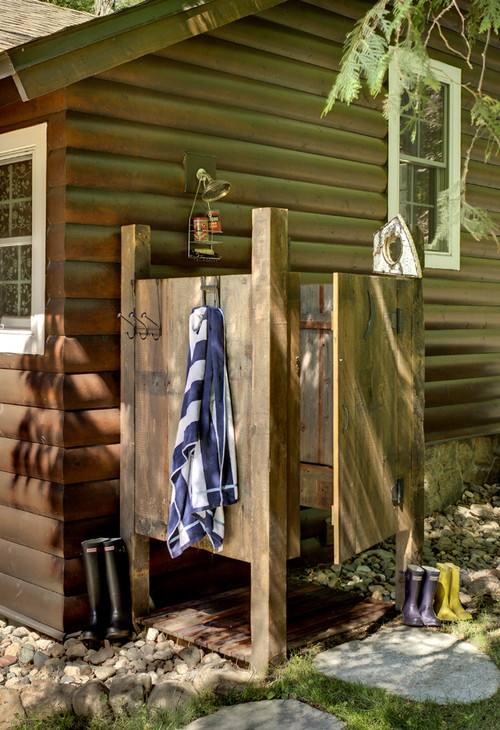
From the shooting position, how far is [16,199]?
537cm

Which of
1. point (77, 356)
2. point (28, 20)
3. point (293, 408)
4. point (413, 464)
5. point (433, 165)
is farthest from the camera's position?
point (433, 165)

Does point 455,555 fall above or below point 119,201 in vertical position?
below

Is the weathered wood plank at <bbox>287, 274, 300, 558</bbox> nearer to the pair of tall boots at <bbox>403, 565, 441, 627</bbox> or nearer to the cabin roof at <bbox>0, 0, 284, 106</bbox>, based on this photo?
the pair of tall boots at <bbox>403, 565, 441, 627</bbox>

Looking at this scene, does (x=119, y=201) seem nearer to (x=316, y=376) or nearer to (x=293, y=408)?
(x=316, y=376)

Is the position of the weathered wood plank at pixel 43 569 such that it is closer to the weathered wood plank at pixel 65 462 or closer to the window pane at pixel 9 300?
the weathered wood plank at pixel 65 462

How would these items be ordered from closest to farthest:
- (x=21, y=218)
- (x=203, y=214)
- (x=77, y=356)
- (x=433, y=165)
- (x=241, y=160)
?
1. (x=77, y=356)
2. (x=21, y=218)
3. (x=203, y=214)
4. (x=241, y=160)
5. (x=433, y=165)

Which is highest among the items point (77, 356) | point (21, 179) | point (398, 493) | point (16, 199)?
point (21, 179)

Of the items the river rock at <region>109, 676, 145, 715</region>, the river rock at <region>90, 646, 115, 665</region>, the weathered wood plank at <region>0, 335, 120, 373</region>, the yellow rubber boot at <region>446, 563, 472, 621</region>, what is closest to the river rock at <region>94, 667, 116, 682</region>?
the river rock at <region>90, 646, 115, 665</region>

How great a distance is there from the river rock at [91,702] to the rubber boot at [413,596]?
178 centimetres

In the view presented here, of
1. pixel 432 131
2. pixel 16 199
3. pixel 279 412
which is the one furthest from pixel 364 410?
pixel 432 131

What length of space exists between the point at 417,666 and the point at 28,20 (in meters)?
5.22

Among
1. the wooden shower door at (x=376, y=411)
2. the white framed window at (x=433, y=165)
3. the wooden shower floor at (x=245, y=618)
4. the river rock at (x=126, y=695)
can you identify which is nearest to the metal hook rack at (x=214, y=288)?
the wooden shower door at (x=376, y=411)

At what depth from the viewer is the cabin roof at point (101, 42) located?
4.30 metres

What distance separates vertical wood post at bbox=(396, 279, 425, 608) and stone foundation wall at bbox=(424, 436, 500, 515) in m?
2.52
